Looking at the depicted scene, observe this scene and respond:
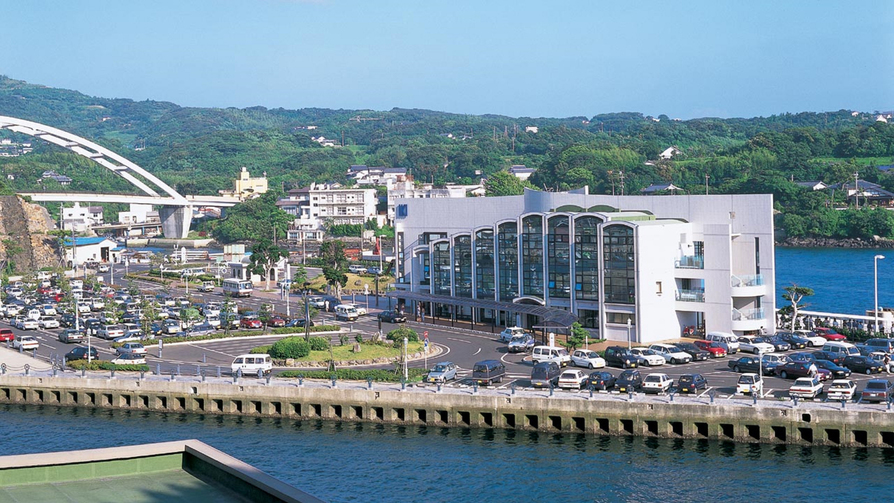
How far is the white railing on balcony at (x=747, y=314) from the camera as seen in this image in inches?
1678

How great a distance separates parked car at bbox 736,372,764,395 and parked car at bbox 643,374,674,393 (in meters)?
2.06

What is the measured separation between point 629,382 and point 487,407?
440cm

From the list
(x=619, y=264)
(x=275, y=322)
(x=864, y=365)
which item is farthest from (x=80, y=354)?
(x=864, y=365)

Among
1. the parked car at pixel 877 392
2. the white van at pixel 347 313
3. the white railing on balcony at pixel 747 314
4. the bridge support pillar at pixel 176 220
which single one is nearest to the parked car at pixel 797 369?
the parked car at pixel 877 392

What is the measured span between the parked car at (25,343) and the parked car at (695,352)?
82.9ft

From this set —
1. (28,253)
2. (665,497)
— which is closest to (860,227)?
(28,253)

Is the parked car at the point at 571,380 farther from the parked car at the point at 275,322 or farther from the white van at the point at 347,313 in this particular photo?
the white van at the point at 347,313

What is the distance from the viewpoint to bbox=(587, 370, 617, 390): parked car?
32781mm

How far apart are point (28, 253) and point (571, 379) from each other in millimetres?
61005

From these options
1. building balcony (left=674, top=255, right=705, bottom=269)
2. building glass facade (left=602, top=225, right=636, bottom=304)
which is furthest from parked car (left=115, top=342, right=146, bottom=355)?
building balcony (left=674, top=255, right=705, bottom=269)

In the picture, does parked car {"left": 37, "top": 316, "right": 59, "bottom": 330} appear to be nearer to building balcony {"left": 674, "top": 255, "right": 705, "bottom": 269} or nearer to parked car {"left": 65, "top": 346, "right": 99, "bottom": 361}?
parked car {"left": 65, "top": 346, "right": 99, "bottom": 361}

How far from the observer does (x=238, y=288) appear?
61.7 metres

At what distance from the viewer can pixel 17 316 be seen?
5325 cm

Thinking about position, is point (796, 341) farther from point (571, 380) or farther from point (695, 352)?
point (571, 380)
